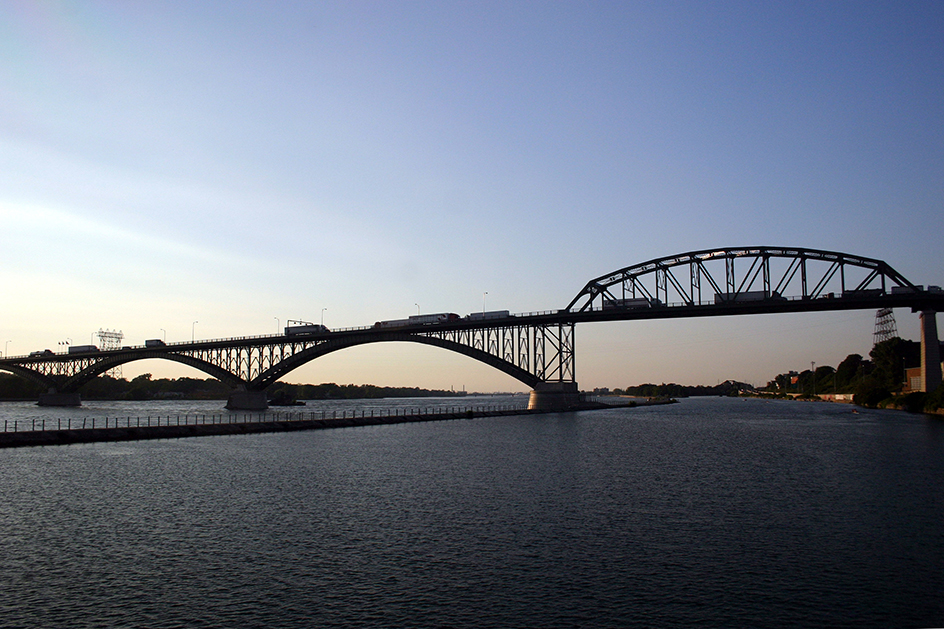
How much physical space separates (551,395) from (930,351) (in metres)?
61.0

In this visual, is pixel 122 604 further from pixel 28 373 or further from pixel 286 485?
pixel 28 373

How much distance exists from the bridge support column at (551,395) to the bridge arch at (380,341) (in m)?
1.90

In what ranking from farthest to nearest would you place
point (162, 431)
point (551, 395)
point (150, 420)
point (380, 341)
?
point (380, 341) → point (551, 395) → point (150, 420) → point (162, 431)

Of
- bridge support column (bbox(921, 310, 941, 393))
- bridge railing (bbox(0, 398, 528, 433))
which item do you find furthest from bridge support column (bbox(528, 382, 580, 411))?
bridge support column (bbox(921, 310, 941, 393))

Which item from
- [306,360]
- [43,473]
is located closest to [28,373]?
[306,360]

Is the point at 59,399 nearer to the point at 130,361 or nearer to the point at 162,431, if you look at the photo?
the point at 130,361

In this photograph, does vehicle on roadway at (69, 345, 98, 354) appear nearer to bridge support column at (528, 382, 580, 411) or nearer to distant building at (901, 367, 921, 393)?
bridge support column at (528, 382, 580, 411)

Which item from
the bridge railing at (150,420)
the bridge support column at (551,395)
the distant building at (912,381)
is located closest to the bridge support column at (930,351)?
the distant building at (912,381)

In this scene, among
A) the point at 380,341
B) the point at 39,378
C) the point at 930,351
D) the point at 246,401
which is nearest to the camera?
the point at 930,351

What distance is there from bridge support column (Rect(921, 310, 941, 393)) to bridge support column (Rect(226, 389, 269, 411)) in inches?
4935

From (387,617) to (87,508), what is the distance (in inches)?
783

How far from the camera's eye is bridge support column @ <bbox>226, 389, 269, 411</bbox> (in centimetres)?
14412

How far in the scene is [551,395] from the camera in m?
125

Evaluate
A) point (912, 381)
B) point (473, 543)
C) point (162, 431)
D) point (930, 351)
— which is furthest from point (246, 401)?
point (912, 381)
